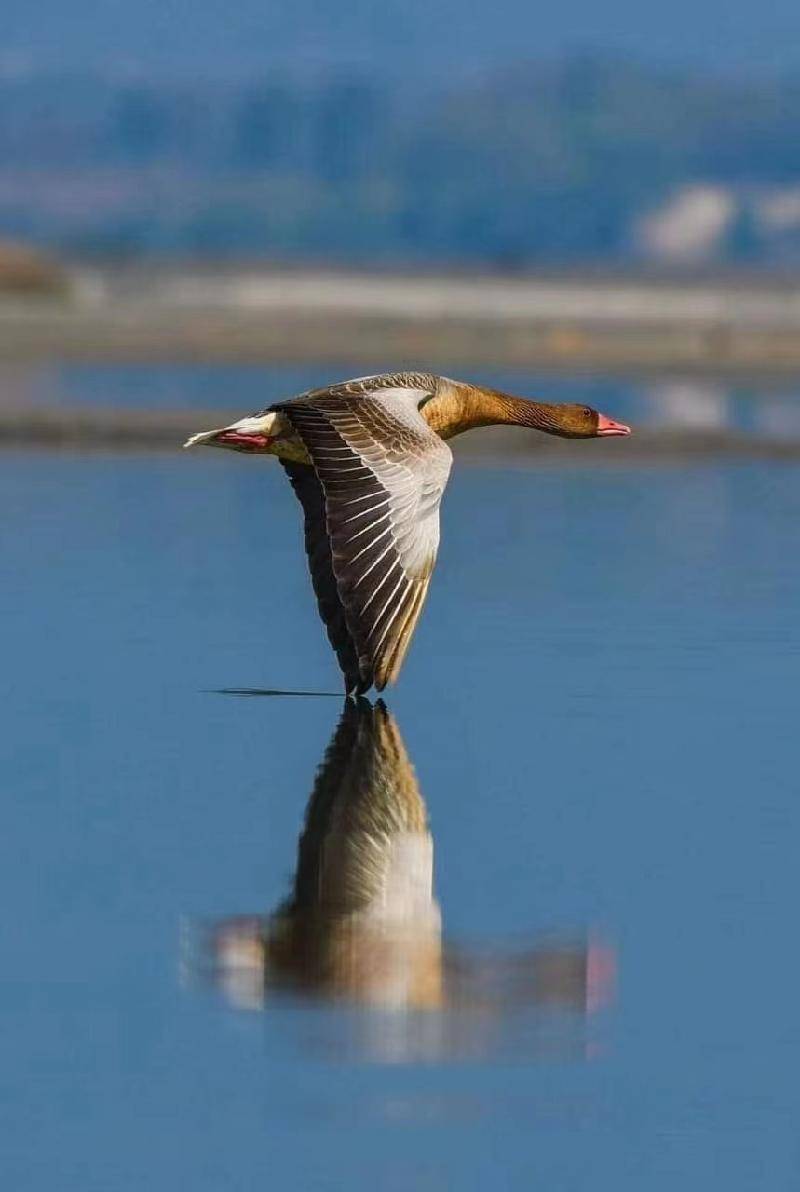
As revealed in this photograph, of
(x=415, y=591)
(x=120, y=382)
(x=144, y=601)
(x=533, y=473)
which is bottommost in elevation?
(x=120, y=382)

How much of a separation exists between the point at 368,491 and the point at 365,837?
6.87 ft

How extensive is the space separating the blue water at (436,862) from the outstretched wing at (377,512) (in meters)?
0.42

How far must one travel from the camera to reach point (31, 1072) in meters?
6.68

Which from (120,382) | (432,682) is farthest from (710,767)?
(120,382)

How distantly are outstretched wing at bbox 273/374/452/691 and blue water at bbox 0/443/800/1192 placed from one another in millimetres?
418

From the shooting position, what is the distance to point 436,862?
870 cm

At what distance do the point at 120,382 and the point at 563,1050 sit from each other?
28.6m

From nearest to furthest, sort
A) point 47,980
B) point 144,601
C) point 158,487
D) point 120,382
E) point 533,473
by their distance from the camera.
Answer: point 47,980
point 144,601
point 158,487
point 533,473
point 120,382

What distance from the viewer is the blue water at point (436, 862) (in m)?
6.36

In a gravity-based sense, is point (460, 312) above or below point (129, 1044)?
below

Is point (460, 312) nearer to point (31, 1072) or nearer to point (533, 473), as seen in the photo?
point (533, 473)

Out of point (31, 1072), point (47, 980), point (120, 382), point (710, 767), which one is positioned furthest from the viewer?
point (120, 382)

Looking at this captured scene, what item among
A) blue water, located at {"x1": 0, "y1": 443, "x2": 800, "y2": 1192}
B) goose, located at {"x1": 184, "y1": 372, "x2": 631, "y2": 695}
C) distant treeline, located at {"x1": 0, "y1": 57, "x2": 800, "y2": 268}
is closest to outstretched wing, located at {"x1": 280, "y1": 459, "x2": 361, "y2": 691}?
goose, located at {"x1": 184, "y1": 372, "x2": 631, "y2": 695}

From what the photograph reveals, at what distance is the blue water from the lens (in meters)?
6.36
